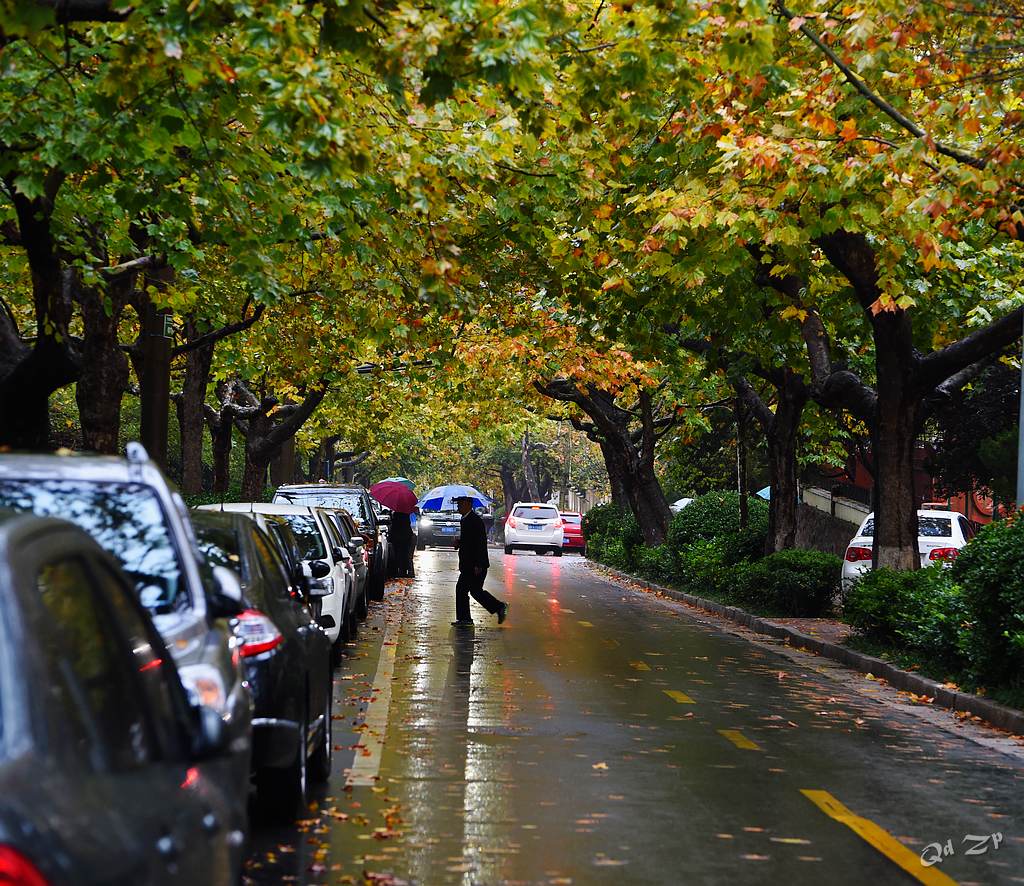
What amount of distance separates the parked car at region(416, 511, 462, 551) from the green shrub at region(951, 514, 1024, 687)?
4159 centimetres

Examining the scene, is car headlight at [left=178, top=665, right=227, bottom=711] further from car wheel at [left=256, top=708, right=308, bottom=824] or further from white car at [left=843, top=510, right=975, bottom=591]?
white car at [left=843, top=510, right=975, bottom=591]

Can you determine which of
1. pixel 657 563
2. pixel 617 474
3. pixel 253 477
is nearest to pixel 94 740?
pixel 657 563

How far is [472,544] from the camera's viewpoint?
70.3 ft

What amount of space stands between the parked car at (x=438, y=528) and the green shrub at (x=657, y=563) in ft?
58.0

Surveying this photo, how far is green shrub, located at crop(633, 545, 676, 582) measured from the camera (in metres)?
34.2

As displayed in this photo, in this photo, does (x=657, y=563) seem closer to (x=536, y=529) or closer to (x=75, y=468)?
(x=536, y=529)


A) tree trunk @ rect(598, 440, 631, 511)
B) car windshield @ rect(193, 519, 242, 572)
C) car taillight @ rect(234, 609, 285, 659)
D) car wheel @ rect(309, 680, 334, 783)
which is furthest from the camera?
tree trunk @ rect(598, 440, 631, 511)

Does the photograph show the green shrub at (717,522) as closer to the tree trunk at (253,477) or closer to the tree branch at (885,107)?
the tree trunk at (253,477)

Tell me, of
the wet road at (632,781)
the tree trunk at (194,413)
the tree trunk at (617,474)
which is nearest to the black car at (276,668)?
the wet road at (632,781)

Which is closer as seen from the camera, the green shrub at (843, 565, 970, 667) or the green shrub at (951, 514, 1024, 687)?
the green shrub at (951, 514, 1024, 687)

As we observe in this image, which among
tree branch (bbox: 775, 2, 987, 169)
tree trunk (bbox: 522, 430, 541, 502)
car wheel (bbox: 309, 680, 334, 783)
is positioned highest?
tree branch (bbox: 775, 2, 987, 169)

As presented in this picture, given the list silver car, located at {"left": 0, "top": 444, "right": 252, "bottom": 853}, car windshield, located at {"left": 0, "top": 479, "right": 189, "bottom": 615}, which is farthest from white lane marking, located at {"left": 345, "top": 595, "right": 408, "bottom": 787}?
car windshield, located at {"left": 0, "top": 479, "right": 189, "bottom": 615}

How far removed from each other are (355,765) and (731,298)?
11710 millimetres

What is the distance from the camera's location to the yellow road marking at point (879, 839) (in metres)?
7.43
